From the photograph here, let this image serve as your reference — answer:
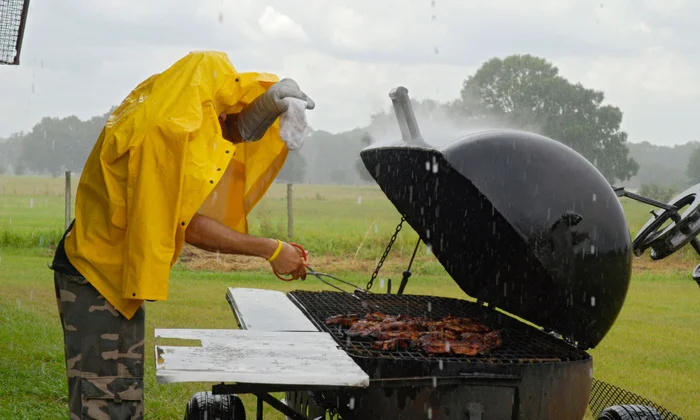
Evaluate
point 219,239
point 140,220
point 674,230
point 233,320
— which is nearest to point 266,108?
point 219,239

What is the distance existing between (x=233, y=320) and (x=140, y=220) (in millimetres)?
6992

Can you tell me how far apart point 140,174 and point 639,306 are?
1056cm

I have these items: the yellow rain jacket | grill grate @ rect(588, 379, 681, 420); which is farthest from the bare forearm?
grill grate @ rect(588, 379, 681, 420)

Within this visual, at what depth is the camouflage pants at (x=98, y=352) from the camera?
2977 millimetres

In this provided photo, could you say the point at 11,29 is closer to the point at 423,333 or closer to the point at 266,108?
the point at 266,108

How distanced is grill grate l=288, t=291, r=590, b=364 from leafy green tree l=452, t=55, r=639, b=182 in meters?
37.0

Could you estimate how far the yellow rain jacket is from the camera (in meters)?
2.74

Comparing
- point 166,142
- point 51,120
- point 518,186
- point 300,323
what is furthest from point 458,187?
point 51,120

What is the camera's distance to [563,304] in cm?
324

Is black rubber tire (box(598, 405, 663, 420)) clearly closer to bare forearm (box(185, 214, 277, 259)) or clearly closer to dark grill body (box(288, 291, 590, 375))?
dark grill body (box(288, 291, 590, 375))

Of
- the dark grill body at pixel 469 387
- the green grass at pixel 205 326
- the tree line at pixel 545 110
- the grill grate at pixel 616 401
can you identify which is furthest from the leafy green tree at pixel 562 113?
the dark grill body at pixel 469 387

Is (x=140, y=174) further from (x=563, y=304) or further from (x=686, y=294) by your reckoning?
(x=686, y=294)

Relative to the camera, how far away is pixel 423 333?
3514mm

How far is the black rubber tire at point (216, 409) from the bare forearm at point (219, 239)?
114 cm
